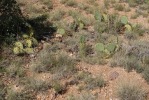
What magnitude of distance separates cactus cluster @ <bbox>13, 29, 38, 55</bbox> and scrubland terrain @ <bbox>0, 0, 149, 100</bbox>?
0.08 m

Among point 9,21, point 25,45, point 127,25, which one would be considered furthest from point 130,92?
point 9,21

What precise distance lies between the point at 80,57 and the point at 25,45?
155cm

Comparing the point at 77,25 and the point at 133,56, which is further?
the point at 77,25

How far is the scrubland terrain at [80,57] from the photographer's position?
7.65m

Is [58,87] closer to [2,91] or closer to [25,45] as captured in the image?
[2,91]

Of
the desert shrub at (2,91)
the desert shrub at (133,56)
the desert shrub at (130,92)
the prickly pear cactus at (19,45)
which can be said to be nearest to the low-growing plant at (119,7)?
the desert shrub at (133,56)

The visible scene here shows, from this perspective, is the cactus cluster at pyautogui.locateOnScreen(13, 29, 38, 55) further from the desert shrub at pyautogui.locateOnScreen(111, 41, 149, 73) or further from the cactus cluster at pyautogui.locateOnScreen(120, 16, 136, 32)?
the cactus cluster at pyautogui.locateOnScreen(120, 16, 136, 32)

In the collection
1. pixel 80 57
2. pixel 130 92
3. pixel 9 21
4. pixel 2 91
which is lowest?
pixel 80 57

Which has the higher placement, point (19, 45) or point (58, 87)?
point (19, 45)

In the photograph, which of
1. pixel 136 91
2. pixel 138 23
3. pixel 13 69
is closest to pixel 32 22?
pixel 13 69

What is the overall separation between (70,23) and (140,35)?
2230 millimetres

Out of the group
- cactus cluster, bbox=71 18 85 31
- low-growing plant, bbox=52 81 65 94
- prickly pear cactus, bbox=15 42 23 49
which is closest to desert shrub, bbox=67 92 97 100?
low-growing plant, bbox=52 81 65 94

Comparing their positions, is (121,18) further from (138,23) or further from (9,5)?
(9,5)

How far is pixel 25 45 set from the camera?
9141 mm
